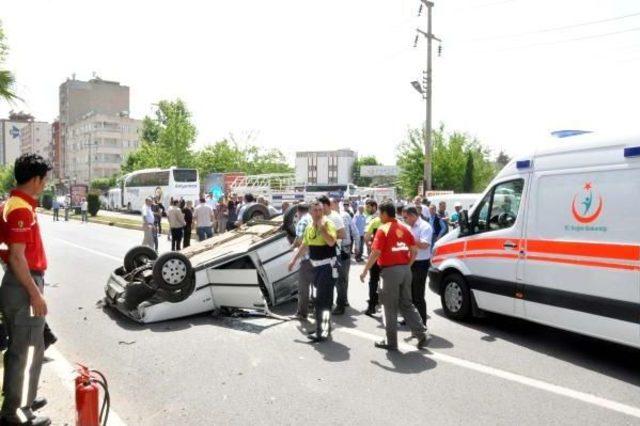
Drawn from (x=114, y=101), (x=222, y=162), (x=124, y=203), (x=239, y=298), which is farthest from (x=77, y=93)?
(x=239, y=298)

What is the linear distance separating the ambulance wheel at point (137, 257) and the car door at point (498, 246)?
16.5 feet

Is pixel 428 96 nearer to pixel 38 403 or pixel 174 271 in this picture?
pixel 174 271

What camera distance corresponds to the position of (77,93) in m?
110

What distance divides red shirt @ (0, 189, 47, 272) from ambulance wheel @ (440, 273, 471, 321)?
5400 mm

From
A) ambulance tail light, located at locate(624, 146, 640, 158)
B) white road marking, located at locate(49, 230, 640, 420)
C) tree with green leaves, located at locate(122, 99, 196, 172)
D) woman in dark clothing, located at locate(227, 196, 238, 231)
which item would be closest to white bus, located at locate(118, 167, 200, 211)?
tree with green leaves, located at locate(122, 99, 196, 172)

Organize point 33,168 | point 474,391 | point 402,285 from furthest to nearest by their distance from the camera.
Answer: point 402,285 → point 474,391 → point 33,168

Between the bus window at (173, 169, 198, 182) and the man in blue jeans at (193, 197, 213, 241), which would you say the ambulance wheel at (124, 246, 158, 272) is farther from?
the bus window at (173, 169, 198, 182)

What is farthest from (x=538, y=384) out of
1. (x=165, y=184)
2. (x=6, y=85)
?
(x=165, y=184)

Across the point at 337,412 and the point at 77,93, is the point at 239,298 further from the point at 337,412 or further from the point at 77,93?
the point at 77,93

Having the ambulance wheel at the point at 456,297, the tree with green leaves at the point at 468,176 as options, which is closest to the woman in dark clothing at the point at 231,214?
the ambulance wheel at the point at 456,297

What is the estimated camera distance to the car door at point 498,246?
22.3 ft

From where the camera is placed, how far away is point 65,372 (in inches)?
217

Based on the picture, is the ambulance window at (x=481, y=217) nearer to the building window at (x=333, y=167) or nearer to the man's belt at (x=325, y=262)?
the man's belt at (x=325, y=262)

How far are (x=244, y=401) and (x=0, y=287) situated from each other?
2097 mm
